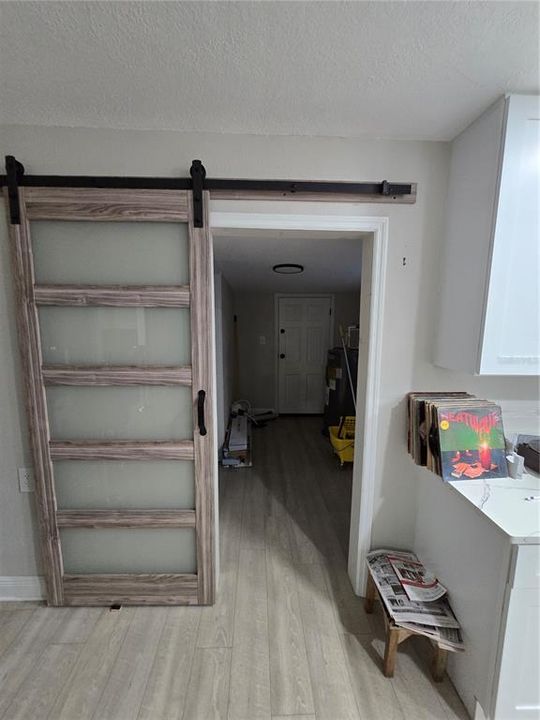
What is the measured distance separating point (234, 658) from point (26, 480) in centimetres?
131

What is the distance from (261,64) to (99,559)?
2.29 metres

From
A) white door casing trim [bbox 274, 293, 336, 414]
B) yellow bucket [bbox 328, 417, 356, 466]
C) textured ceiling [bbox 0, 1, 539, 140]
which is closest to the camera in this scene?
textured ceiling [bbox 0, 1, 539, 140]

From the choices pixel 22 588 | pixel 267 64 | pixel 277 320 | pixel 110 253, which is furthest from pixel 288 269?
pixel 22 588

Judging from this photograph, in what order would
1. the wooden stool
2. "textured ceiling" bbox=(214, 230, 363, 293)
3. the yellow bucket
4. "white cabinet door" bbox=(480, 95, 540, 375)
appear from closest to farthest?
"white cabinet door" bbox=(480, 95, 540, 375) → the wooden stool → "textured ceiling" bbox=(214, 230, 363, 293) → the yellow bucket

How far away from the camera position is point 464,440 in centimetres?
129

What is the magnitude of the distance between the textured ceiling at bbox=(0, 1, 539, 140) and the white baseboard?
7.34ft

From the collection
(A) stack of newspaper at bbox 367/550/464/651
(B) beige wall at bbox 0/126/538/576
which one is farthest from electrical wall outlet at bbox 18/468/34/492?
(A) stack of newspaper at bbox 367/550/464/651

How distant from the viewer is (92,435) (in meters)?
1.45

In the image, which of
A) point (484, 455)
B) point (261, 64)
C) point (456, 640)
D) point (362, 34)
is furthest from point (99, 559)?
point (362, 34)

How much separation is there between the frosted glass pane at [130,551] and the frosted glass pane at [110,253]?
1.29 metres

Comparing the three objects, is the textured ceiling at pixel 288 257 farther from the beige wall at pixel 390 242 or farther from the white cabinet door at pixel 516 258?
the white cabinet door at pixel 516 258

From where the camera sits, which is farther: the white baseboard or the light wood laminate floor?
the white baseboard

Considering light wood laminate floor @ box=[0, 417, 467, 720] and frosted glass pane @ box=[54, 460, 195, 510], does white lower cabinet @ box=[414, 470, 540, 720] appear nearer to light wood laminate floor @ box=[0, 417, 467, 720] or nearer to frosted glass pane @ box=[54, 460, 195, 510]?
light wood laminate floor @ box=[0, 417, 467, 720]

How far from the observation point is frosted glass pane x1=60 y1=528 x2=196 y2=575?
152cm
